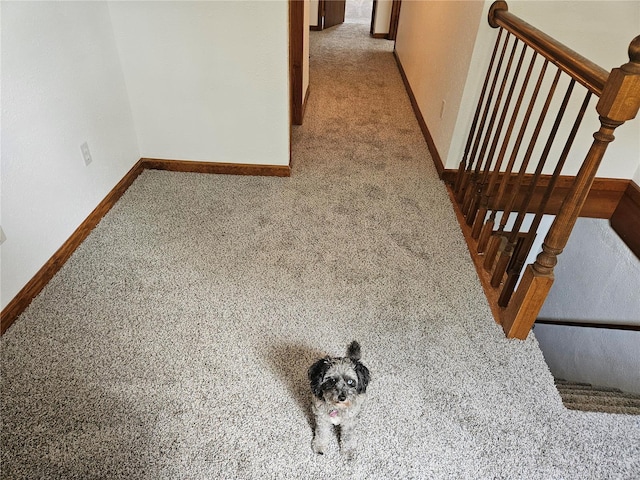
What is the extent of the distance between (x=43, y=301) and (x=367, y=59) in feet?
14.1

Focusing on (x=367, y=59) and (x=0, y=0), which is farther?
(x=367, y=59)

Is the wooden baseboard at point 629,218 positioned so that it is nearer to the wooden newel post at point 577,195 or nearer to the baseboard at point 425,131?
the baseboard at point 425,131

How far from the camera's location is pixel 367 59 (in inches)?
191

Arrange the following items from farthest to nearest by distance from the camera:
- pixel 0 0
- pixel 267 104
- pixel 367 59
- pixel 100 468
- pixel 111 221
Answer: pixel 367 59 → pixel 267 104 → pixel 111 221 → pixel 0 0 → pixel 100 468

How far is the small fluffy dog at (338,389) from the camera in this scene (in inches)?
43.3

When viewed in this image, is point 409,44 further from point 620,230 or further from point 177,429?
point 177,429

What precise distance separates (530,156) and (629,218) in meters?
1.19

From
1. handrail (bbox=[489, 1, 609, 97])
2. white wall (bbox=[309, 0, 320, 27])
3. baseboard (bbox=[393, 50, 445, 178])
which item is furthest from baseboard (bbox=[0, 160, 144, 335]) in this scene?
white wall (bbox=[309, 0, 320, 27])

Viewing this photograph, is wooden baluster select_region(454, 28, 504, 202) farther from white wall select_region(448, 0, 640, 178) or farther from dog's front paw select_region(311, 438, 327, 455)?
dog's front paw select_region(311, 438, 327, 455)

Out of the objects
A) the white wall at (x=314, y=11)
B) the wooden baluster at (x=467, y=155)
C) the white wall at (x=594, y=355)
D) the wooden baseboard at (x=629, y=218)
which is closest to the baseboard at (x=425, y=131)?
the wooden baluster at (x=467, y=155)

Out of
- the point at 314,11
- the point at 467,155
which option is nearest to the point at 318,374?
the point at 467,155

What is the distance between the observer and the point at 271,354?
1.54 metres

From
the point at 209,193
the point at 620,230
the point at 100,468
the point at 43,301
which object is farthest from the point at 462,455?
the point at 620,230

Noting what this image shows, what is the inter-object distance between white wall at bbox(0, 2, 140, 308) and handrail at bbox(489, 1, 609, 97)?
1.95m
